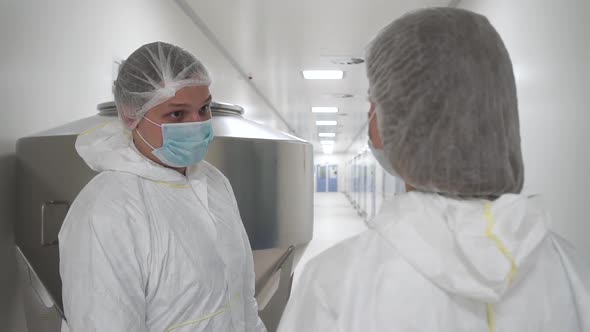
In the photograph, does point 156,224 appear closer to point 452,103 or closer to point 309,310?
point 309,310

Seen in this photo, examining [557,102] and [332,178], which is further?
[332,178]

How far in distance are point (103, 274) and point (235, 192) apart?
0.75 metres

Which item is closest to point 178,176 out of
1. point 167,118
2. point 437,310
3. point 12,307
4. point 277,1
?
point 167,118

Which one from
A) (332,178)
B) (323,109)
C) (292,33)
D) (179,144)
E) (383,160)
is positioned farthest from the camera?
(332,178)

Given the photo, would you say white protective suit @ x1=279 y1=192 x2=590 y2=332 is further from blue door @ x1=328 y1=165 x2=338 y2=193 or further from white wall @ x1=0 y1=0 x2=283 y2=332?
blue door @ x1=328 y1=165 x2=338 y2=193

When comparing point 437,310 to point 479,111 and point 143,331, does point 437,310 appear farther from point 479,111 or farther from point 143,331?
point 143,331

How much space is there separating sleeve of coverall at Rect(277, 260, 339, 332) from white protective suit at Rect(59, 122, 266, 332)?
508 mm

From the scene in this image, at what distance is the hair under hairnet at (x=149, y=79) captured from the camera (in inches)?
49.1

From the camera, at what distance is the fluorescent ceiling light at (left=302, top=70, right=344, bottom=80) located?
4555 millimetres

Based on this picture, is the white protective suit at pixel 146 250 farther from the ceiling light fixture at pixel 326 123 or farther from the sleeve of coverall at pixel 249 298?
the ceiling light fixture at pixel 326 123

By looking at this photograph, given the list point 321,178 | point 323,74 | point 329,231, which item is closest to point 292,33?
point 323,74

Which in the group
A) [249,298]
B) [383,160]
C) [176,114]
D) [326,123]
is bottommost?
[249,298]

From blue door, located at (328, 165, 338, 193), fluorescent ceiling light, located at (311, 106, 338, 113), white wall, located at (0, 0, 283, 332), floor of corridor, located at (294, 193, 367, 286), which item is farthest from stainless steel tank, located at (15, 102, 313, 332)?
A: blue door, located at (328, 165, 338, 193)

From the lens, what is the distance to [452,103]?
0.64 metres
